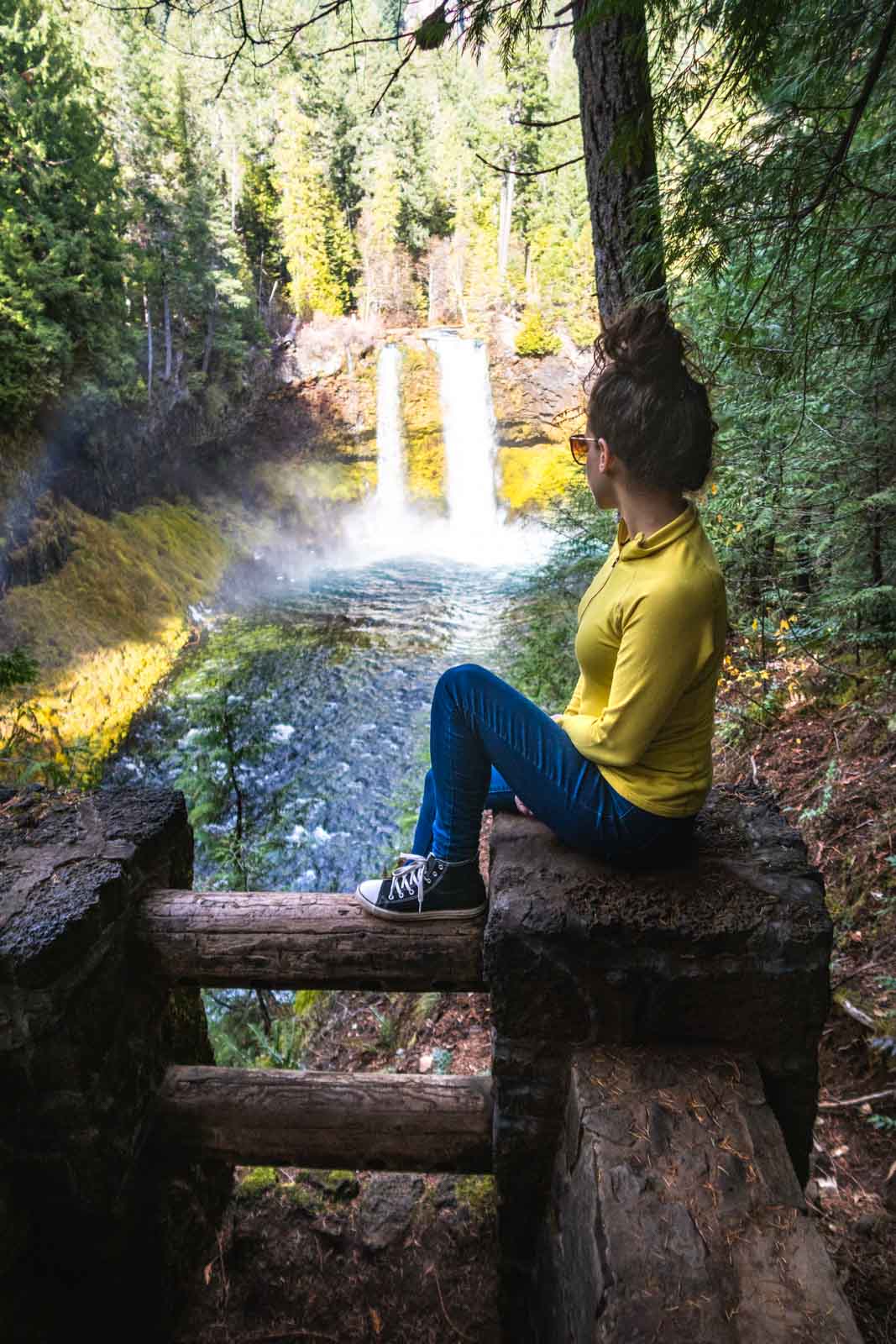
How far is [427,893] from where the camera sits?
6.04 ft

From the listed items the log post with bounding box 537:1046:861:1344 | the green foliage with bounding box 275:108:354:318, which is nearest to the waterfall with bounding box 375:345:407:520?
the green foliage with bounding box 275:108:354:318

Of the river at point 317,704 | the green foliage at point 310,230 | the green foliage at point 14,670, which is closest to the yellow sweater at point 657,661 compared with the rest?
the river at point 317,704

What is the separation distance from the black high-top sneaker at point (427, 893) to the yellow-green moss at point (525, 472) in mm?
16199

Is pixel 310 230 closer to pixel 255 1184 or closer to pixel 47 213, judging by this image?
pixel 47 213

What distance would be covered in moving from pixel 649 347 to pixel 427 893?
1.37m

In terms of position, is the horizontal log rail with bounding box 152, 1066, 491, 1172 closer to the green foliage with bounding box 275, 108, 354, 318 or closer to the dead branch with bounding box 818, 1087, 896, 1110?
the dead branch with bounding box 818, 1087, 896, 1110

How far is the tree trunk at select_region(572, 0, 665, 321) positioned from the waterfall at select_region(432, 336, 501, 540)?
14.9 m

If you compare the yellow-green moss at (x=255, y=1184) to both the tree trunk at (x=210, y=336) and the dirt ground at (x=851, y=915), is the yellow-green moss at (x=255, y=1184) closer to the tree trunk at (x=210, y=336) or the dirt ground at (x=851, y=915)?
the dirt ground at (x=851, y=915)

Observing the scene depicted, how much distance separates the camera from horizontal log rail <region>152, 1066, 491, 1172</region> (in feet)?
6.57

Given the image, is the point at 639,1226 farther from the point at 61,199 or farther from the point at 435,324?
the point at 435,324

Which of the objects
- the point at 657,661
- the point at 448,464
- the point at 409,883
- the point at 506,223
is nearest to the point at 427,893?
the point at 409,883

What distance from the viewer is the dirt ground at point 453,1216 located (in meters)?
2.07

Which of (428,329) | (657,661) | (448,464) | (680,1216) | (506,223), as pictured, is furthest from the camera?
(506,223)

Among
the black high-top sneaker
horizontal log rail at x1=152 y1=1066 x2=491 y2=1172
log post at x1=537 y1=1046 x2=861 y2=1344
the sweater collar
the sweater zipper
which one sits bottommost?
horizontal log rail at x1=152 y1=1066 x2=491 y2=1172
